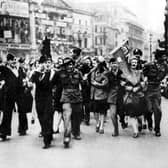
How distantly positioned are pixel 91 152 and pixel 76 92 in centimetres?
142

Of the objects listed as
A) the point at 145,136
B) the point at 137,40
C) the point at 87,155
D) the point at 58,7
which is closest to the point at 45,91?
the point at 87,155

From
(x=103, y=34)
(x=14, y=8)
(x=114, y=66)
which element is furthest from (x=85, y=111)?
(x=103, y=34)

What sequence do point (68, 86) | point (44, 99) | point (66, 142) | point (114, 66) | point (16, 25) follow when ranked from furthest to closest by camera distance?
point (16, 25) < point (114, 66) < point (68, 86) < point (44, 99) < point (66, 142)

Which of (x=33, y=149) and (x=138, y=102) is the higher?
(x=138, y=102)

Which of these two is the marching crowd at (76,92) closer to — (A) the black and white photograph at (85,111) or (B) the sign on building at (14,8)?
(A) the black and white photograph at (85,111)

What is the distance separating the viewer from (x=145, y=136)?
8.86 meters

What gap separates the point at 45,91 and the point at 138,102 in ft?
6.69

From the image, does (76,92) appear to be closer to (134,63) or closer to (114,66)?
(134,63)

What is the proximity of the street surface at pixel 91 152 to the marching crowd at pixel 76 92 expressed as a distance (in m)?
0.25

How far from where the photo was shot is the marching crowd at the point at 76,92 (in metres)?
8.07

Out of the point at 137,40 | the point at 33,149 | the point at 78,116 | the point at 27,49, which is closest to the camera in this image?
the point at 33,149

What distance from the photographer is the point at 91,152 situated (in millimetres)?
7395

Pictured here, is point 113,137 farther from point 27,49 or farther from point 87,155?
point 27,49

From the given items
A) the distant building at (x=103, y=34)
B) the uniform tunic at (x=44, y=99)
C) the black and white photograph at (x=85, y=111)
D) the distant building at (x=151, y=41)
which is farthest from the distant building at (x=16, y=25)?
the uniform tunic at (x=44, y=99)
